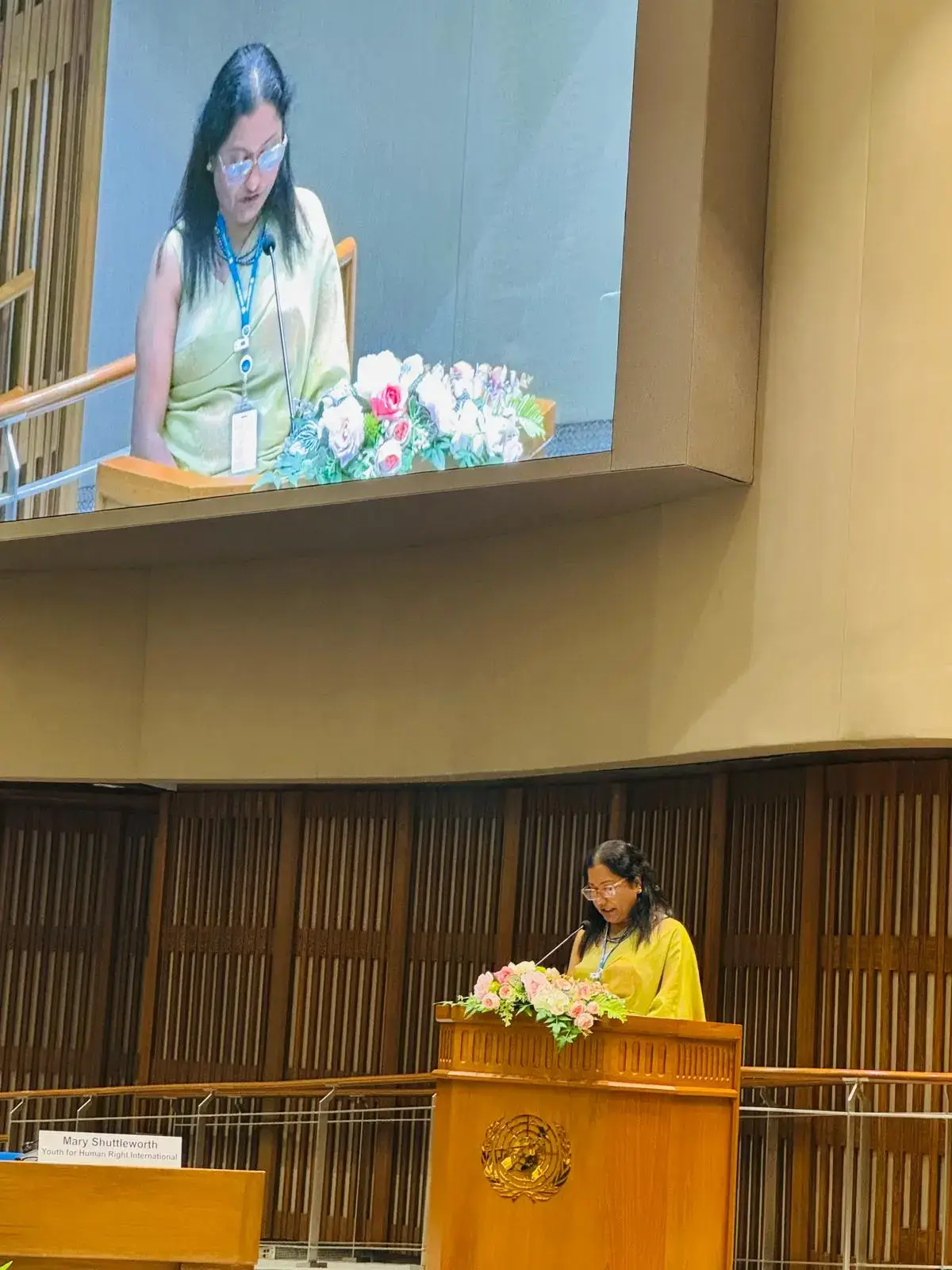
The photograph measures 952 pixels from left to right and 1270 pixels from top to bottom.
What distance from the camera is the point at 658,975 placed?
17.9ft

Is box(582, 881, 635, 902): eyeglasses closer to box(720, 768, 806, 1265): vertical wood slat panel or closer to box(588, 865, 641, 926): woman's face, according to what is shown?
box(588, 865, 641, 926): woman's face

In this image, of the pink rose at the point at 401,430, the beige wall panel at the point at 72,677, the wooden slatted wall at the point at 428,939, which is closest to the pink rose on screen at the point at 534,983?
the wooden slatted wall at the point at 428,939

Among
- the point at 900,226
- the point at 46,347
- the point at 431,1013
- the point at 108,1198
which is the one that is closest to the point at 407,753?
the point at 431,1013

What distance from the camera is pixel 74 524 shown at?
28.9 ft

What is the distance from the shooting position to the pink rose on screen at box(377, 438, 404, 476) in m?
7.81

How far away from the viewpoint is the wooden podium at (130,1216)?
3.48 m

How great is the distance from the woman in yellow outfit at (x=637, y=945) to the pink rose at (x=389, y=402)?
2.82 m

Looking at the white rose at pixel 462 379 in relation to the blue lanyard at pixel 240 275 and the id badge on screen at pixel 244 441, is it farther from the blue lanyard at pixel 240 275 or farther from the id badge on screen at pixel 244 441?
the blue lanyard at pixel 240 275

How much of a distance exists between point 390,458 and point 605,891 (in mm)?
2858

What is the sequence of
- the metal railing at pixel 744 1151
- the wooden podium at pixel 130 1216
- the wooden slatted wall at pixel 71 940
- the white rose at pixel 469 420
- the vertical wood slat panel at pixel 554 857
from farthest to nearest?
1. the wooden slatted wall at pixel 71 940
2. the vertical wood slat panel at pixel 554 857
3. the white rose at pixel 469 420
4. the metal railing at pixel 744 1151
5. the wooden podium at pixel 130 1216

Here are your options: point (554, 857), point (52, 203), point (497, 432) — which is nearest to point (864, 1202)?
point (554, 857)

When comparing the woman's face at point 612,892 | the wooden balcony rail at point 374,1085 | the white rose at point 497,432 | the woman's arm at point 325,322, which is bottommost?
the wooden balcony rail at point 374,1085

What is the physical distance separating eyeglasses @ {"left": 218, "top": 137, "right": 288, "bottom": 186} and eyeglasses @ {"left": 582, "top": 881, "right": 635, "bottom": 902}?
4.34 m

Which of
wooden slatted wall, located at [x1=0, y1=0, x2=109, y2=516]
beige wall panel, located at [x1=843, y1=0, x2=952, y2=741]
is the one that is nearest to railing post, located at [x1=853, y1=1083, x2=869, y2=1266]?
beige wall panel, located at [x1=843, y1=0, x2=952, y2=741]
